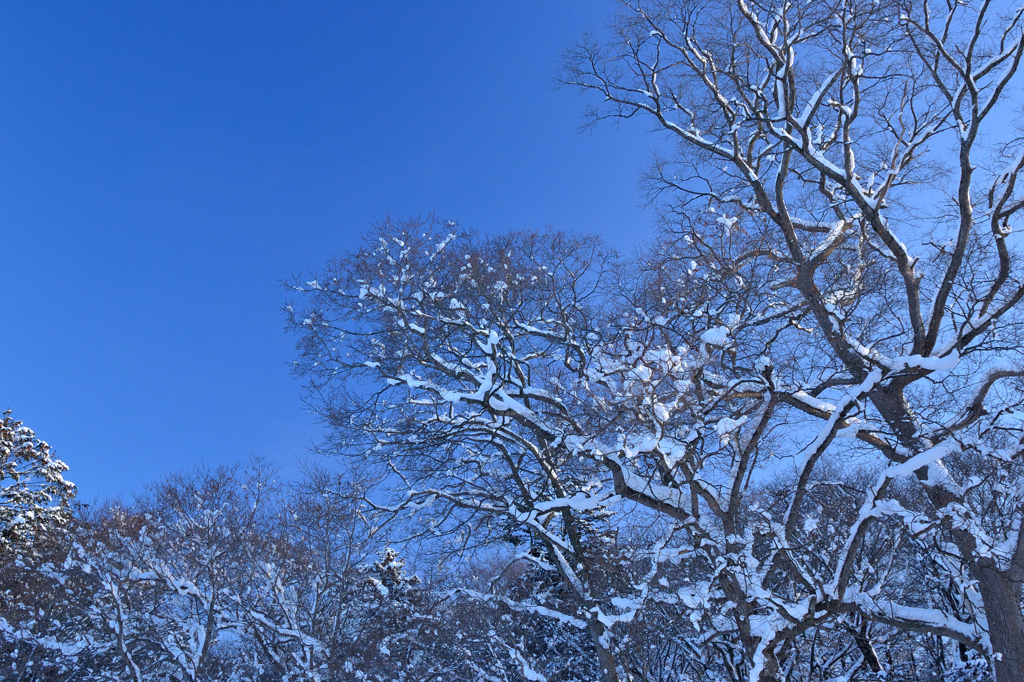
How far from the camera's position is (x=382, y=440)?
11852 mm

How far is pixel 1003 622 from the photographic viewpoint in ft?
24.9

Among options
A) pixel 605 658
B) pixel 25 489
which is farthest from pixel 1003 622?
pixel 25 489

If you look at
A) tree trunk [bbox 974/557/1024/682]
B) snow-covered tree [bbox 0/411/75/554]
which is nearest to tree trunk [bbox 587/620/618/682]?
tree trunk [bbox 974/557/1024/682]

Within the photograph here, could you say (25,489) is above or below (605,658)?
above

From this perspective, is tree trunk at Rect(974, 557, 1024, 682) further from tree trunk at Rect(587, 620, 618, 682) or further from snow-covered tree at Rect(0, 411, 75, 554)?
snow-covered tree at Rect(0, 411, 75, 554)

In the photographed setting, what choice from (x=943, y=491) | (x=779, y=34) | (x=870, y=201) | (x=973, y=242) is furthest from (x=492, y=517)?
(x=779, y=34)

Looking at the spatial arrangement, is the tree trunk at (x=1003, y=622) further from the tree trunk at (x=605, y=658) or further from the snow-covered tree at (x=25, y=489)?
the snow-covered tree at (x=25, y=489)

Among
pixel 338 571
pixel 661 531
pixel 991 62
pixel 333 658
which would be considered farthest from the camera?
pixel 338 571

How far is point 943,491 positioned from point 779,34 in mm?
7810

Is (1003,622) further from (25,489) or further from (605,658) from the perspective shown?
(25,489)

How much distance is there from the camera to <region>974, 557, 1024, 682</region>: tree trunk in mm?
7428

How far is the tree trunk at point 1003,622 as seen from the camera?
743cm

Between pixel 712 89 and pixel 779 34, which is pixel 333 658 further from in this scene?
pixel 779 34

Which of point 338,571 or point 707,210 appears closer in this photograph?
point 707,210
